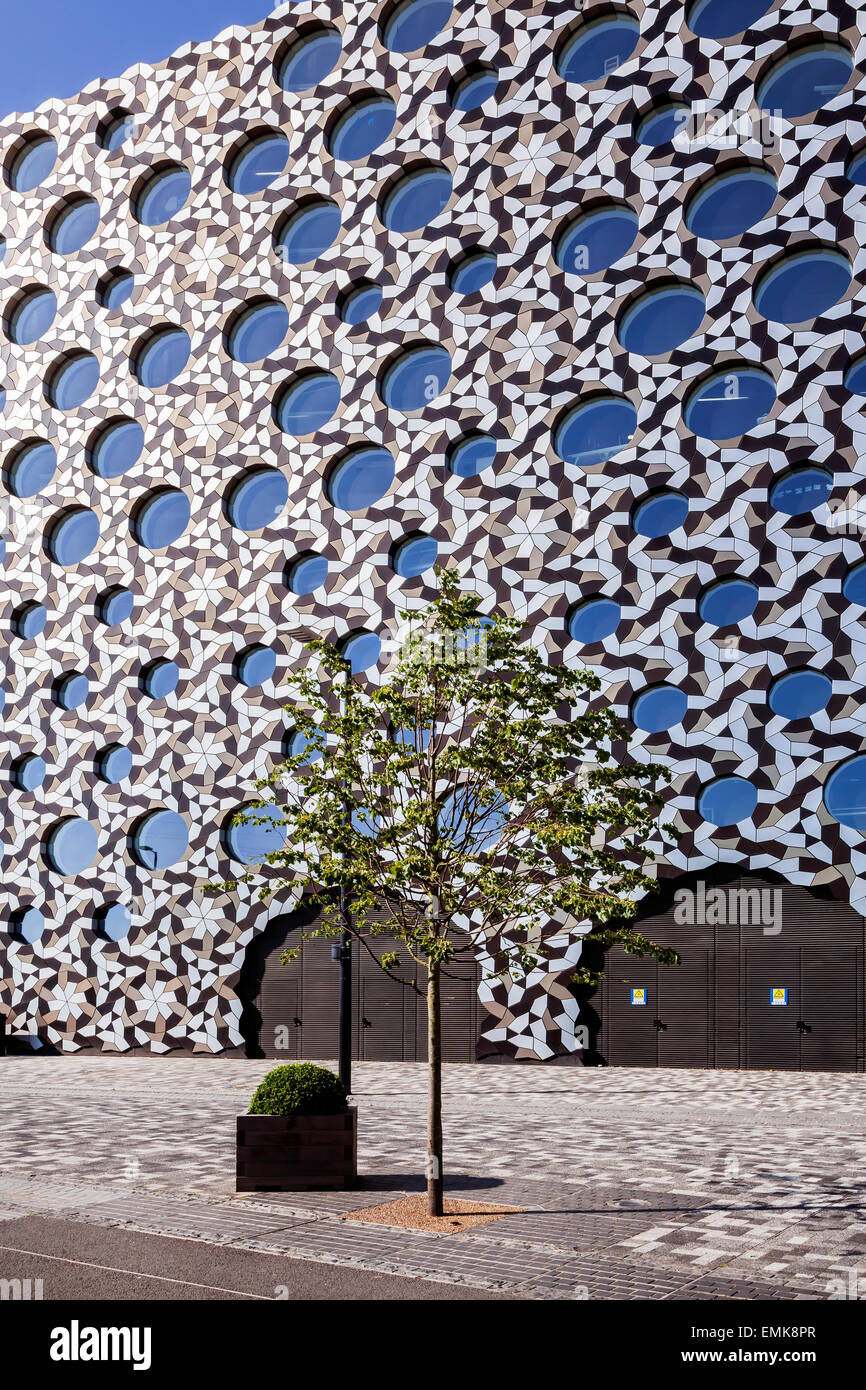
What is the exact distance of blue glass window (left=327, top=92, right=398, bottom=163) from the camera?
107 feet

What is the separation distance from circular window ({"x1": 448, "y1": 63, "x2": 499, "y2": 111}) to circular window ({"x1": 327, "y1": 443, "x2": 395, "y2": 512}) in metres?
8.57

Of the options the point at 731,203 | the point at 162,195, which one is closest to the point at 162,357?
the point at 162,195

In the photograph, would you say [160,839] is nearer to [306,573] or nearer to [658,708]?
[306,573]

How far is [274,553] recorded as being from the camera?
104 ft

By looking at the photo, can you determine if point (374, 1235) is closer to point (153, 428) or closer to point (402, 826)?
point (402, 826)

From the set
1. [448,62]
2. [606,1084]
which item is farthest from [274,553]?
[606,1084]

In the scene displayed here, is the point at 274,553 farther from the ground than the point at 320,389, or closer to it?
closer to it

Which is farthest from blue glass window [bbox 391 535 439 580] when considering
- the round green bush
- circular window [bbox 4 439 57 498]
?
the round green bush

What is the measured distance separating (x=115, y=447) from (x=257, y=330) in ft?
17.5

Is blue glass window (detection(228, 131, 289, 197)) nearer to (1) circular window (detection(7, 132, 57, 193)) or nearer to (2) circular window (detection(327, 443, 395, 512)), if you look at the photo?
(1) circular window (detection(7, 132, 57, 193))

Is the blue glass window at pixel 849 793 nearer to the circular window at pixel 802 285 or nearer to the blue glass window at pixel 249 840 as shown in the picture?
the circular window at pixel 802 285
